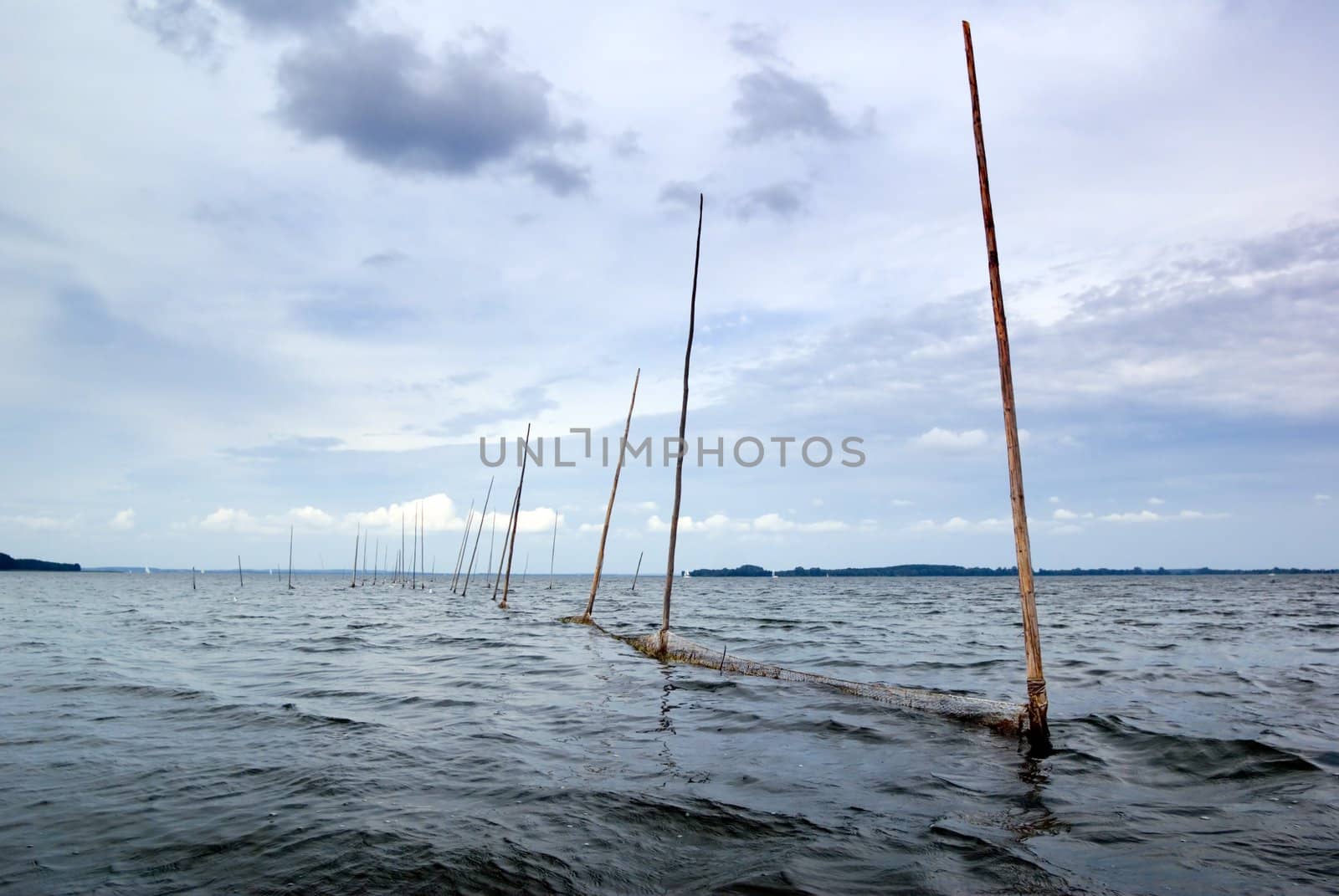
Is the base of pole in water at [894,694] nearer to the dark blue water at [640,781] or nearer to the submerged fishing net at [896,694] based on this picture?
the submerged fishing net at [896,694]

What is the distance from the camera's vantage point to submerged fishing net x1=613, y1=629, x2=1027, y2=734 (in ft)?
44.7

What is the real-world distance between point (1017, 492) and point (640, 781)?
6965mm

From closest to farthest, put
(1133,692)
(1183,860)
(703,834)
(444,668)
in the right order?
(1183,860)
(703,834)
(1133,692)
(444,668)

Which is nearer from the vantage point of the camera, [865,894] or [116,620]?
[865,894]

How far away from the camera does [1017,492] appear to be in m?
11.8

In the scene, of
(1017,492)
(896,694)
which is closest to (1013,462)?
(1017,492)

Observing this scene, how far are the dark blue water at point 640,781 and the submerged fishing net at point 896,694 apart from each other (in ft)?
1.59

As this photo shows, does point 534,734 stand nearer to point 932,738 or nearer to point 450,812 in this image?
point 450,812

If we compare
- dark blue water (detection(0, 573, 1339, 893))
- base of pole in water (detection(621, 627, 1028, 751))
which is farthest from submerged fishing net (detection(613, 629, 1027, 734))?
dark blue water (detection(0, 573, 1339, 893))

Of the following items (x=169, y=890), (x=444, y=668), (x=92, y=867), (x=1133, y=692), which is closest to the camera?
(x=169, y=890)

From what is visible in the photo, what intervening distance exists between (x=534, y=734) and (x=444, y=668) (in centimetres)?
970

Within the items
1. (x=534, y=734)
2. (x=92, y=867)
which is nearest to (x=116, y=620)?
(x=534, y=734)

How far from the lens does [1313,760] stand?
1173 cm

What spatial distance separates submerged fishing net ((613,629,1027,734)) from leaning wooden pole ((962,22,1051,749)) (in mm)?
911
